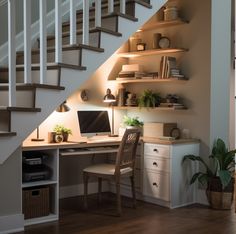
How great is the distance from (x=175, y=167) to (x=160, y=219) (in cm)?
68

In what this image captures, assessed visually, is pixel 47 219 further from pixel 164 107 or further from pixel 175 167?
pixel 164 107

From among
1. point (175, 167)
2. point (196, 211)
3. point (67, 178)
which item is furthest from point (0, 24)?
point (196, 211)

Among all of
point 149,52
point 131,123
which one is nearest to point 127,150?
point 131,123

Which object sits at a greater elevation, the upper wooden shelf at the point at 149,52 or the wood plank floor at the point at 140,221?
the upper wooden shelf at the point at 149,52

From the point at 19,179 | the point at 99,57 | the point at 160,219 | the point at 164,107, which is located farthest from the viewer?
the point at 164,107

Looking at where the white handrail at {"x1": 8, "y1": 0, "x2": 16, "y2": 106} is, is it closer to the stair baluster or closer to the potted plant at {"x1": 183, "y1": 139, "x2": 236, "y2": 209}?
the stair baluster

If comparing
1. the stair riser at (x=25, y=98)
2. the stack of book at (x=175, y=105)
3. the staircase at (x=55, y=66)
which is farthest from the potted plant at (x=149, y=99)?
the stair riser at (x=25, y=98)

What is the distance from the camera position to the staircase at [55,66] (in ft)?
9.30

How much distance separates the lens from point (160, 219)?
13.8 ft

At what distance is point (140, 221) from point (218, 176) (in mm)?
1114

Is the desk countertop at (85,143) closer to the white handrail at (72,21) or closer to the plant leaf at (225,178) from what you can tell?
the plant leaf at (225,178)

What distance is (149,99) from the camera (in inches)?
203

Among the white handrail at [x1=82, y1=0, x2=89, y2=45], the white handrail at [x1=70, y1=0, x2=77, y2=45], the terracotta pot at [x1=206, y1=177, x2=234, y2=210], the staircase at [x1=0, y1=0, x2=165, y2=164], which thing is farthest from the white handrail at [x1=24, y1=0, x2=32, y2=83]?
the terracotta pot at [x1=206, y1=177, x2=234, y2=210]

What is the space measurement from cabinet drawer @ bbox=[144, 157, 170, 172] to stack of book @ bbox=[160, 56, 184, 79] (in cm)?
103
